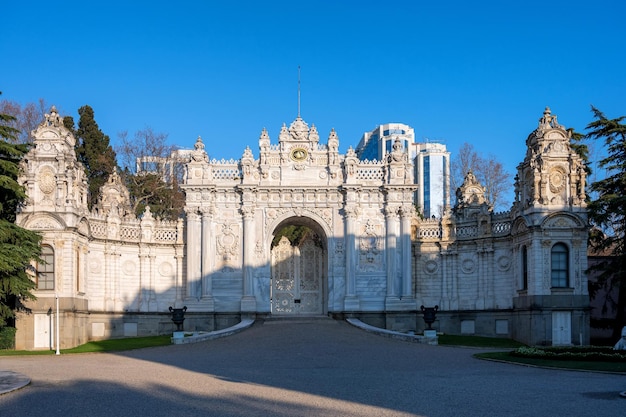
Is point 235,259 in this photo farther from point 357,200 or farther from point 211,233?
point 357,200

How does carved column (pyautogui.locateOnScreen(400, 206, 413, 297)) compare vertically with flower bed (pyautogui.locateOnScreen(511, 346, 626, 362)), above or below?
above

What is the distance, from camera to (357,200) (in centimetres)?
4619

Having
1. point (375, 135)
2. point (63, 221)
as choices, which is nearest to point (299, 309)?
point (63, 221)

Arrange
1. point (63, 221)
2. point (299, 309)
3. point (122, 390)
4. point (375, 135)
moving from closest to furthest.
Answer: point (122, 390)
point (63, 221)
point (299, 309)
point (375, 135)

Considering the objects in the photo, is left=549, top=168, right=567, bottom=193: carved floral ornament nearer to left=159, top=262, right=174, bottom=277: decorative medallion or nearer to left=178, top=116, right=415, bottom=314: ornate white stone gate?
left=178, top=116, right=415, bottom=314: ornate white stone gate

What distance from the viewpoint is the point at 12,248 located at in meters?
34.7

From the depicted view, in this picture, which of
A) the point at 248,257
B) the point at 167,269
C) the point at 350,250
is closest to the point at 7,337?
the point at 167,269

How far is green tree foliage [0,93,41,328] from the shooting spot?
114 ft

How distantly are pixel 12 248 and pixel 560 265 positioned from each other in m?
25.8

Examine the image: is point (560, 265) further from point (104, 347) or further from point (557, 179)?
point (104, 347)

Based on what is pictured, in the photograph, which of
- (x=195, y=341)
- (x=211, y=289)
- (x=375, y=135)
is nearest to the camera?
(x=195, y=341)

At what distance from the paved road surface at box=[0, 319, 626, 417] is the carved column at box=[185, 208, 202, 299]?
1259 cm

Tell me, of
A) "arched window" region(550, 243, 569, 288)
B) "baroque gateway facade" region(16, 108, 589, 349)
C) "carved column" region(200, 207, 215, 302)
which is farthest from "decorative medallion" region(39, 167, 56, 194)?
"arched window" region(550, 243, 569, 288)

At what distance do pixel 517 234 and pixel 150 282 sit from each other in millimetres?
20983
